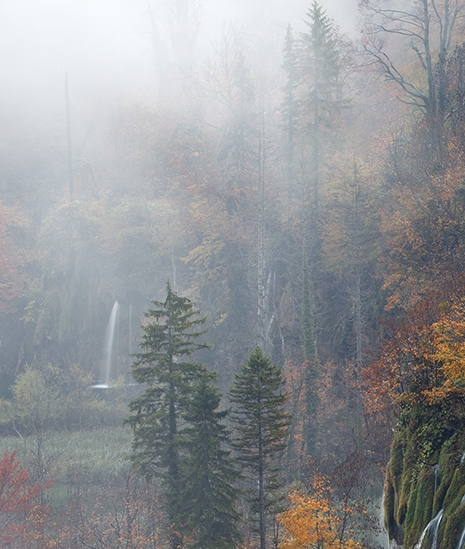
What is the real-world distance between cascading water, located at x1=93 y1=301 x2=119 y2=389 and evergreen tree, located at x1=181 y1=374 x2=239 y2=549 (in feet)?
79.1

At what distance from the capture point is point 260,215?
34.4 meters

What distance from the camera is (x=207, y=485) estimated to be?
64.0 ft

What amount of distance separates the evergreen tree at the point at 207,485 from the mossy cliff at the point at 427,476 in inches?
227

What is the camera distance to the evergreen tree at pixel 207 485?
62.0 feet

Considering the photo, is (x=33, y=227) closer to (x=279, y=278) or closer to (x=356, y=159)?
(x=279, y=278)

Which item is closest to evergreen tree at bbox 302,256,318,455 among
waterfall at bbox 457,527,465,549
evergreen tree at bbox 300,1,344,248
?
evergreen tree at bbox 300,1,344,248

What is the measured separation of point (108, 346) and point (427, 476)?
111ft

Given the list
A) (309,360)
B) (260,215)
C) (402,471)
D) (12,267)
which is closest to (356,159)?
(260,215)

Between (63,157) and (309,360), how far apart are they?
38.2 metres

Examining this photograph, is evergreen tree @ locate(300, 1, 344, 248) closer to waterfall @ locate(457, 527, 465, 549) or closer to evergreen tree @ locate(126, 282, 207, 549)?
evergreen tree @ locate(126, 282, 207, 549)

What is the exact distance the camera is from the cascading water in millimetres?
43128

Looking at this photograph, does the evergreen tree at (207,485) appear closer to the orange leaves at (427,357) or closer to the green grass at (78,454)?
the orange leaves at (427,357)

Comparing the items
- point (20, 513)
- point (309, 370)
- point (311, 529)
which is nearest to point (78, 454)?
point (20, 513)

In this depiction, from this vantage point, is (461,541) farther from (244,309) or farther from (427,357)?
(244,309)
